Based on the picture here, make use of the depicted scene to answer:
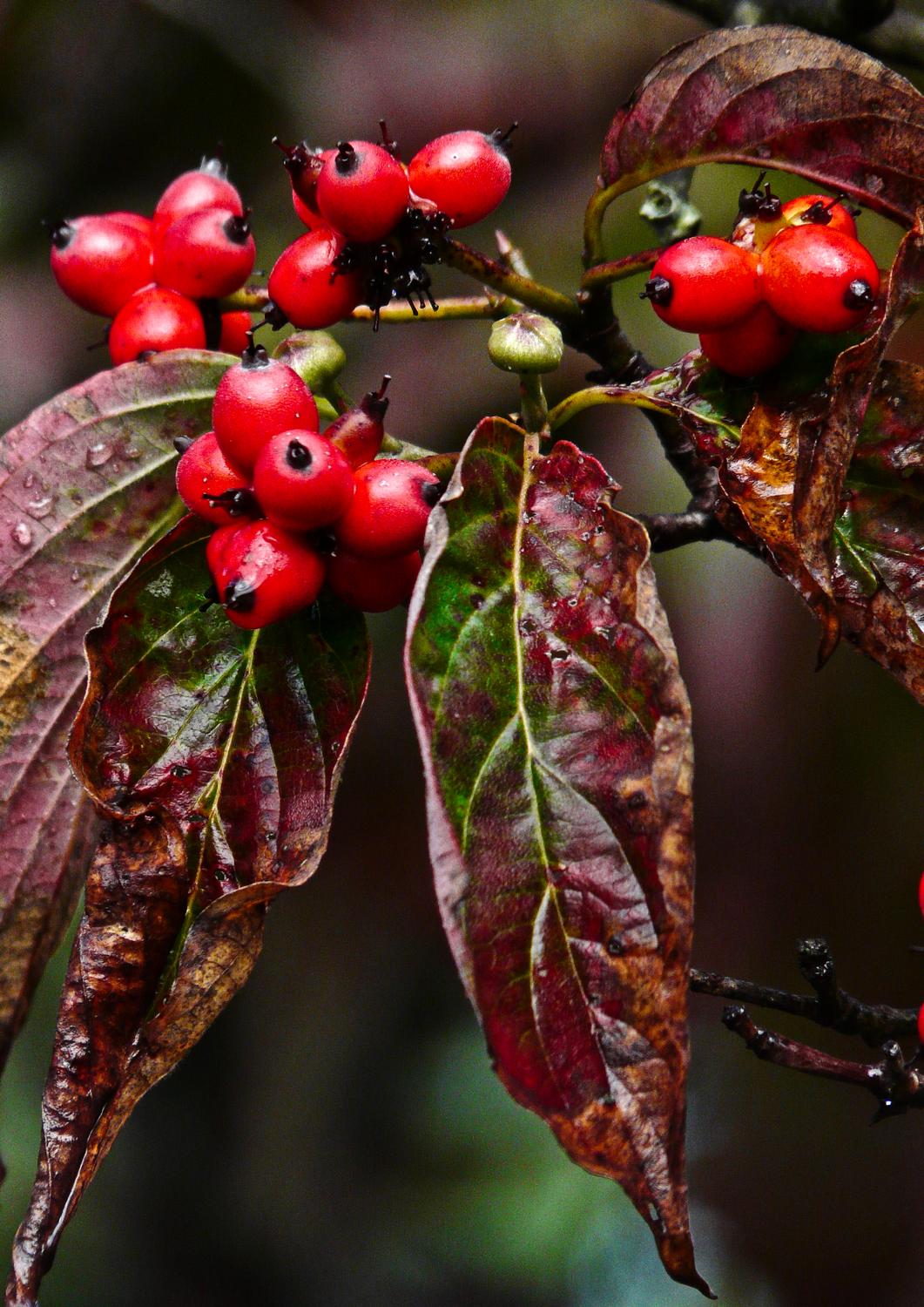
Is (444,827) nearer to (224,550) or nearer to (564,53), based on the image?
(224,550)

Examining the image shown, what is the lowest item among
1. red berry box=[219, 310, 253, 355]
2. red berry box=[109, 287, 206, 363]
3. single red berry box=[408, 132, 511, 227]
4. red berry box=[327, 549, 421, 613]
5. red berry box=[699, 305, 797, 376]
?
red berry box=[327, 549, 421, 613]

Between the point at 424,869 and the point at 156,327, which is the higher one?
the point at 156,327

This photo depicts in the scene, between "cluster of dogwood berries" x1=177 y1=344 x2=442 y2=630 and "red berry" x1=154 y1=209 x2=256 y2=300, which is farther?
"red berry" x1=154 y1=209 x2=256 y2=300

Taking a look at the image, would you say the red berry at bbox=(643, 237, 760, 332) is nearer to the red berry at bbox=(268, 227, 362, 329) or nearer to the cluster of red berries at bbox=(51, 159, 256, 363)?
the red berry at bbox=(268, 227, 362, 329)

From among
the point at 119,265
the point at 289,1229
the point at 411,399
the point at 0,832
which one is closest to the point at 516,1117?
the point at 289,1229

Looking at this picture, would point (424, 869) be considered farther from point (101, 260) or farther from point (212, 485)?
point (212, 485)

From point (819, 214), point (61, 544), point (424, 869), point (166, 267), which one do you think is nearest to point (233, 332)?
point (166, 267)

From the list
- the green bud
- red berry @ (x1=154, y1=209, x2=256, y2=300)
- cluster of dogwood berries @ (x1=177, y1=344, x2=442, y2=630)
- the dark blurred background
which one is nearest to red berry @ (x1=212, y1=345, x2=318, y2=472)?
cluster of dogwood berries @ (x1=177, y1=344, x2=442, y2=630)
